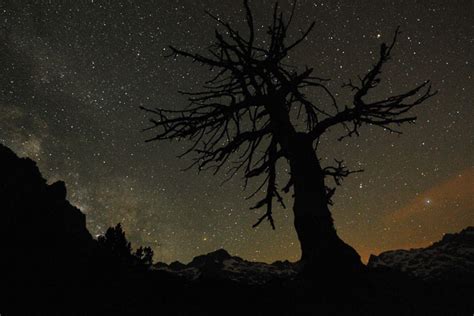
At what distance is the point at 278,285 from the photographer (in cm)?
345

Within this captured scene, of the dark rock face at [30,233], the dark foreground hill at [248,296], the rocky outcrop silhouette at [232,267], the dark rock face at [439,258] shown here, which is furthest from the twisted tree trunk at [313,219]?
the rocky outcrop silhouette at [232,267]

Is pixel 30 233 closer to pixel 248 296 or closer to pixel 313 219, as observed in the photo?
pixel 248 296

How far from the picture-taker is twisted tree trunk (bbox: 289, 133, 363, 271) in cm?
342

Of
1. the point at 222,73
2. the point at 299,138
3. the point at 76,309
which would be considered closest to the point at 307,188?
the point at 299,138

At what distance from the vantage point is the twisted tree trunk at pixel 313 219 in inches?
135

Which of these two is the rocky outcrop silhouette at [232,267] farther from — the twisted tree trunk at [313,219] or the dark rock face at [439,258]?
the twisted tree trunk at [313,219]

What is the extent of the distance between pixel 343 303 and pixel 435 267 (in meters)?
185

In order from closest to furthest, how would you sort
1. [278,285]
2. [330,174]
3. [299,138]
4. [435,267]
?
[278,285] → [299,138] → [330,174] → [435,267]

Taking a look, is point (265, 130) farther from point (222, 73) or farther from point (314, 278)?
point (314, 278)

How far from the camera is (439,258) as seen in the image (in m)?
164

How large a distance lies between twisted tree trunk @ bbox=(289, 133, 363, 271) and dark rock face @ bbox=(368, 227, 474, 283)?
157740 millimetres

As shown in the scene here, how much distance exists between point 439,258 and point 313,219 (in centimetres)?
19455

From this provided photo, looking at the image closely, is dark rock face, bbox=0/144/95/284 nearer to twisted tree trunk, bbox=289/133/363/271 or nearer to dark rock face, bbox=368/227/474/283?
twisted tree trunk, bbox=289/133/363/271

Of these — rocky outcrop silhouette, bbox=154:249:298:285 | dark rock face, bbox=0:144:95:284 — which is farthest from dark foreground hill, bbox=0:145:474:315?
rocky outcrop silhouette, bbox=154:249:298:285
